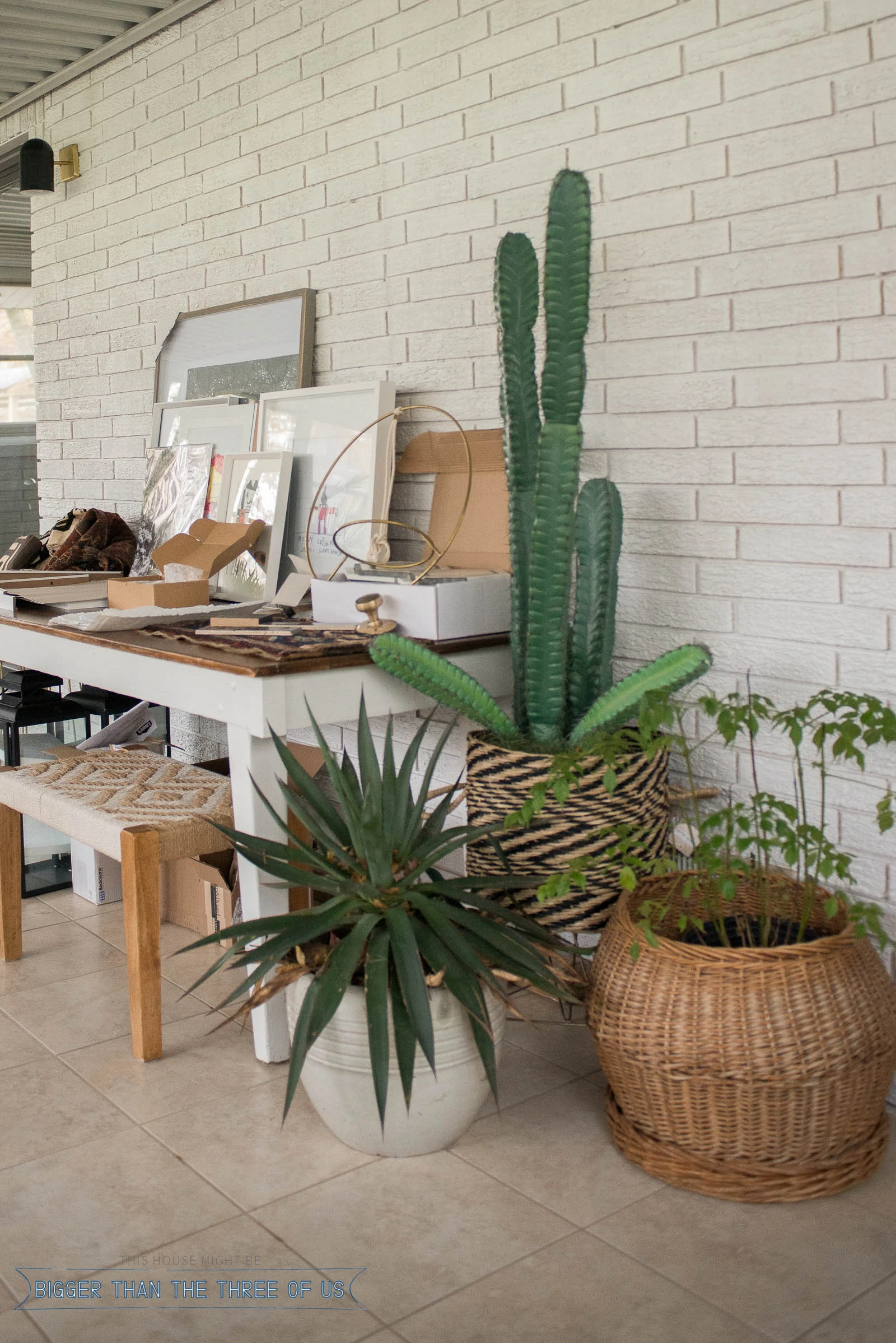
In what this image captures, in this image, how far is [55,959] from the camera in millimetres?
2998

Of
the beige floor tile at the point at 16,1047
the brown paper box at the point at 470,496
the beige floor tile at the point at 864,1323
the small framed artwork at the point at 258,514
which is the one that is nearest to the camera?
the beige floor tile at the point at 864,1323

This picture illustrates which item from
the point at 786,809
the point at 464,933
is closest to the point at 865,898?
the point at 786,809

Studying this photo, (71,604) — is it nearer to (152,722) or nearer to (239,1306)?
(152,722)

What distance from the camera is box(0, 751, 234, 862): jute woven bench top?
8.23 ft

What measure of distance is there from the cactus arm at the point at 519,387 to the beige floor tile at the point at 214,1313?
1.13 metres

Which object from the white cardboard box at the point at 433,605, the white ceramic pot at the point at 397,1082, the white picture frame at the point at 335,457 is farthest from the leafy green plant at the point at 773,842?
the white picture frame at the point at 335,457

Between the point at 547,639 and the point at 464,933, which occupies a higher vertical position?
the point at 547,639

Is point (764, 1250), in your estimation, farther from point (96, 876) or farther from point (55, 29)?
point (55, 29)

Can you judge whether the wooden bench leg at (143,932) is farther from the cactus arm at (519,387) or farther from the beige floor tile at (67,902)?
the beige floor tile at (67,902)

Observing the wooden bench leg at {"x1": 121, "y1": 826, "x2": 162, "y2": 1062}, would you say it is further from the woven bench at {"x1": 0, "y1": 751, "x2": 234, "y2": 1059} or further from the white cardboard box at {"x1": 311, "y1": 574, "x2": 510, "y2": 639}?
the white cardboard box at {"x1": 311, "y1": 574, "x2": 510, "y2": 639}

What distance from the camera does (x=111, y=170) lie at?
4238mm

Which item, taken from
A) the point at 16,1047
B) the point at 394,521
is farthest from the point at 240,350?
the point at 16,1047

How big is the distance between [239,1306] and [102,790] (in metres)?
1.33

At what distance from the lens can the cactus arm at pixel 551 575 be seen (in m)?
2.24
